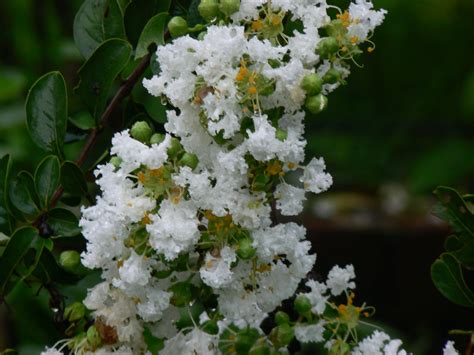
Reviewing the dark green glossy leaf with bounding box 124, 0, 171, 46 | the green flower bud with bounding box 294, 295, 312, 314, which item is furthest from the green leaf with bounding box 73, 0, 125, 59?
the green flower bud with bounding box 294, 295, 312, 314

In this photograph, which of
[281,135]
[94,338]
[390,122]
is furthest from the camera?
[390,122]

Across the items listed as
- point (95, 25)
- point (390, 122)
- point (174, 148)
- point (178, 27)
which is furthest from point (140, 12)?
point (390, 122)

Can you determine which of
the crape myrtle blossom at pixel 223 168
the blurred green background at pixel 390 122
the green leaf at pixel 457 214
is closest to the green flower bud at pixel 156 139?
the crape myrtle blossom at pixel 223 168

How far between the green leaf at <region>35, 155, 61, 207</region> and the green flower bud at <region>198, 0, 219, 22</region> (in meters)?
0.24

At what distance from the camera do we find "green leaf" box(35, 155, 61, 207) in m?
0.96

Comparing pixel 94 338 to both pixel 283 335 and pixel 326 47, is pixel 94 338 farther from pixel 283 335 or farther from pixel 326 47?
pixel 326 47

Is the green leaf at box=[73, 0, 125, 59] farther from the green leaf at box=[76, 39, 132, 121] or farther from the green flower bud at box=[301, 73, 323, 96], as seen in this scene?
the green flower bud at box=[301, 73, 323, 96]

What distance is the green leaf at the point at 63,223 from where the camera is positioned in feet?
3.19

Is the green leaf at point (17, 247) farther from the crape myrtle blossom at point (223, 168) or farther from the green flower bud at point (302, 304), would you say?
the green flower bud at point (302, 304)

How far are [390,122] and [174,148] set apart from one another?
3.19 m

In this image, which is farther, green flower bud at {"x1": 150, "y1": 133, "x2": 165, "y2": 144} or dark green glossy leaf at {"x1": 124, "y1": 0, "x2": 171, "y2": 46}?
dark green glossy leaf at {"x1": 124, "y1": 0, "x2": 171, "y2": 46}

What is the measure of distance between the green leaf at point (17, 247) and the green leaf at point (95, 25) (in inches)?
8.8

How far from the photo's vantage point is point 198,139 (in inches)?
31.6

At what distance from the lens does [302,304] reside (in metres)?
0.93
